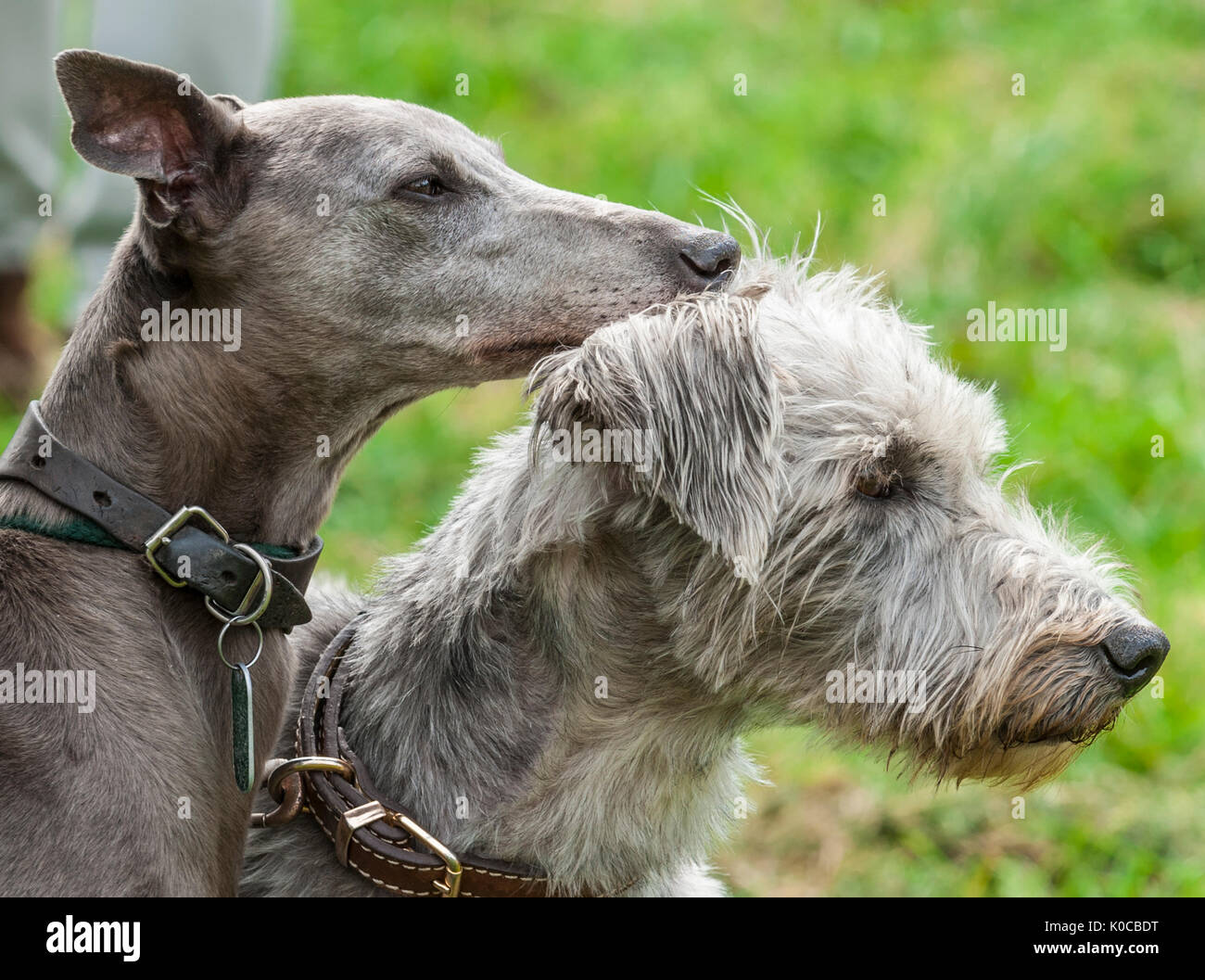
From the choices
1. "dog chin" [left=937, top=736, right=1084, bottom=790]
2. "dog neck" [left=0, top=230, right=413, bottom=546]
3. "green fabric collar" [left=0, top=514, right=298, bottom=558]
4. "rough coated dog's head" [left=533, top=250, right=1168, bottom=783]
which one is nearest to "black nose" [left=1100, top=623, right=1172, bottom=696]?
"rough coated dog's head" [left=533, top=250, right=1168, bottom=783]

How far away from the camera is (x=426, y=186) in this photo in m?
3.99

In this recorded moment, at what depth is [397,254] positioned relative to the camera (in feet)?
12.8

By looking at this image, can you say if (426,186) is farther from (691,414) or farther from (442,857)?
(442,857)

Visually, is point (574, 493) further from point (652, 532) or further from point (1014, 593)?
point (1014, 593)

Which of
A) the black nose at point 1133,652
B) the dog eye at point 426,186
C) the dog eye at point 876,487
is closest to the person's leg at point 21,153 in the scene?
the dog eye at point 426,186

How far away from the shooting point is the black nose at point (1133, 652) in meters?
3.42

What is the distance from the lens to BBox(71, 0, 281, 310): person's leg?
281 inches

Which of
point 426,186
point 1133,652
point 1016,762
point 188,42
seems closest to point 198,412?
point 426,186

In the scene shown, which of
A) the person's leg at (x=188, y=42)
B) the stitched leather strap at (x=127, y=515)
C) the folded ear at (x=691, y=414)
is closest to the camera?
the folded ear at (x=691, y=414)

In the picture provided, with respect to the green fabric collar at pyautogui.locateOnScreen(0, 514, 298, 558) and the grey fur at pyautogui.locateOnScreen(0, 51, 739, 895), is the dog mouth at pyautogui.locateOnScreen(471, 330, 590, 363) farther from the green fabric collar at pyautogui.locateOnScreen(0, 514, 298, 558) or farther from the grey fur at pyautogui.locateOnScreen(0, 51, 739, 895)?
the green fabric collar at pyautogui.locateOnScreen(0, 514, 298, 558)

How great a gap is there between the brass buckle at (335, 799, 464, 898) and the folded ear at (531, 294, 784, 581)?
951 millimetres

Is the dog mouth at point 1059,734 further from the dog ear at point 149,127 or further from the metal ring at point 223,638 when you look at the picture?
the dog ear at point 149,127

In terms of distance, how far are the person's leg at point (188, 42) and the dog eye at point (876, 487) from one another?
468 cm
